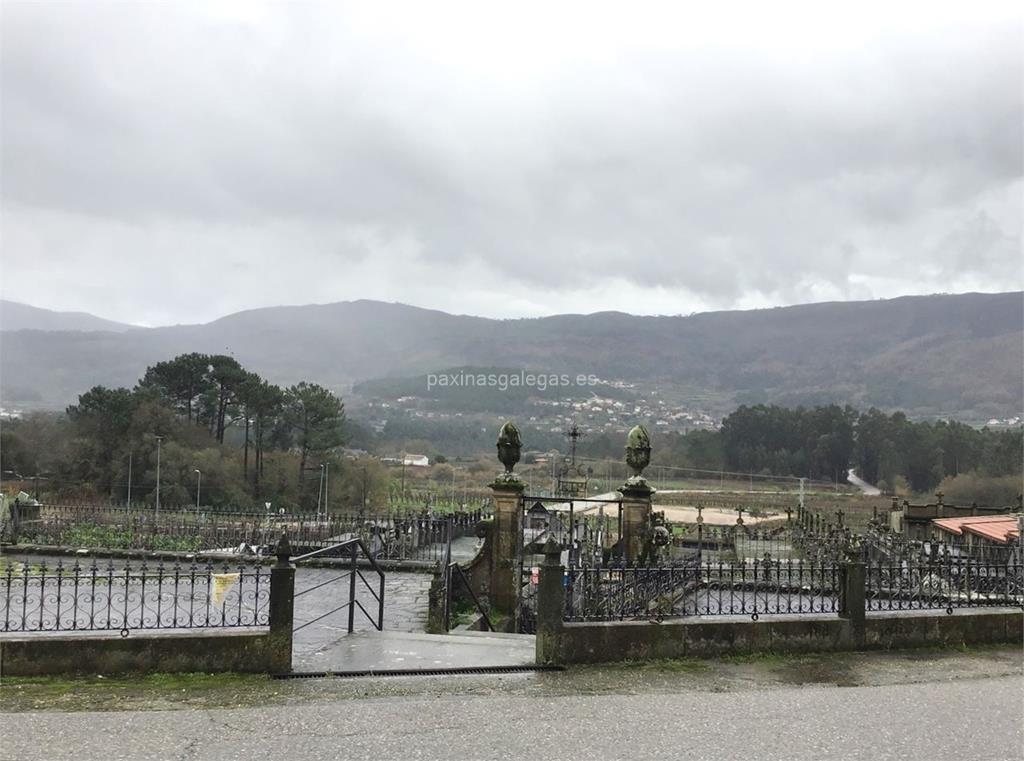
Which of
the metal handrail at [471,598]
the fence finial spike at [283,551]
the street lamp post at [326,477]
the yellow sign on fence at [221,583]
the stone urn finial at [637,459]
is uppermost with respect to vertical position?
the stone urn finial at [637,459]

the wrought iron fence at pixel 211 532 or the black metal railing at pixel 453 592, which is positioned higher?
the black metal railing at pixel 453 592

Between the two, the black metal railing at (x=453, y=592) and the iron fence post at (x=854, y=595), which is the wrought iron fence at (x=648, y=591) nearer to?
the iron fence post at (x=854, y=595)

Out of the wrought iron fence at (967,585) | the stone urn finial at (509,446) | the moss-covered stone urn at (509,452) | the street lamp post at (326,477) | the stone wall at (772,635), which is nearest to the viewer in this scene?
the stone wall at (772,635)

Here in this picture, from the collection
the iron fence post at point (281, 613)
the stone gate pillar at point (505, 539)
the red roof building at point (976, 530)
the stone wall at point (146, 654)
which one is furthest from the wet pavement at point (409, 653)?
the red roof building at point (976, 530)

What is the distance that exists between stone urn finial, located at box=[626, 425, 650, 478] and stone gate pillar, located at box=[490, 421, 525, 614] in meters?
2.09

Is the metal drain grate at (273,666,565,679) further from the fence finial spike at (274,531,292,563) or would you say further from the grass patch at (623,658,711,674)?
the fence finial spike at (274,531,292,563)

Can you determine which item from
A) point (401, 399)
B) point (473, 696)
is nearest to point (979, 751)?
point (473, 696)

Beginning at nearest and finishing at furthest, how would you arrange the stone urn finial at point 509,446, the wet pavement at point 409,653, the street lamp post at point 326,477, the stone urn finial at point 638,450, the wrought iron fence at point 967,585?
1. the wet pavement at point 409,653
2. the wrought iron fence at point 967,585
3. the stone urn finial at point 509,446
4. the stone urn finial at point 638,450
5. the street lamp post at point 326,477

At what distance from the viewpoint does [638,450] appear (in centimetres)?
1390

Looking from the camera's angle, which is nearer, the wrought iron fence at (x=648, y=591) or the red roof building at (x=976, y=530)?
the wrought iron fence at (x=648, y=591)

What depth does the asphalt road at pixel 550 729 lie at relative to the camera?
215 inches

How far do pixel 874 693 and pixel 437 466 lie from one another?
84889 millimetres

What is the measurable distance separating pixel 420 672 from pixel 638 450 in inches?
290

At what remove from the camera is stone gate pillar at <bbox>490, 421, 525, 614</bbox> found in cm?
1311
